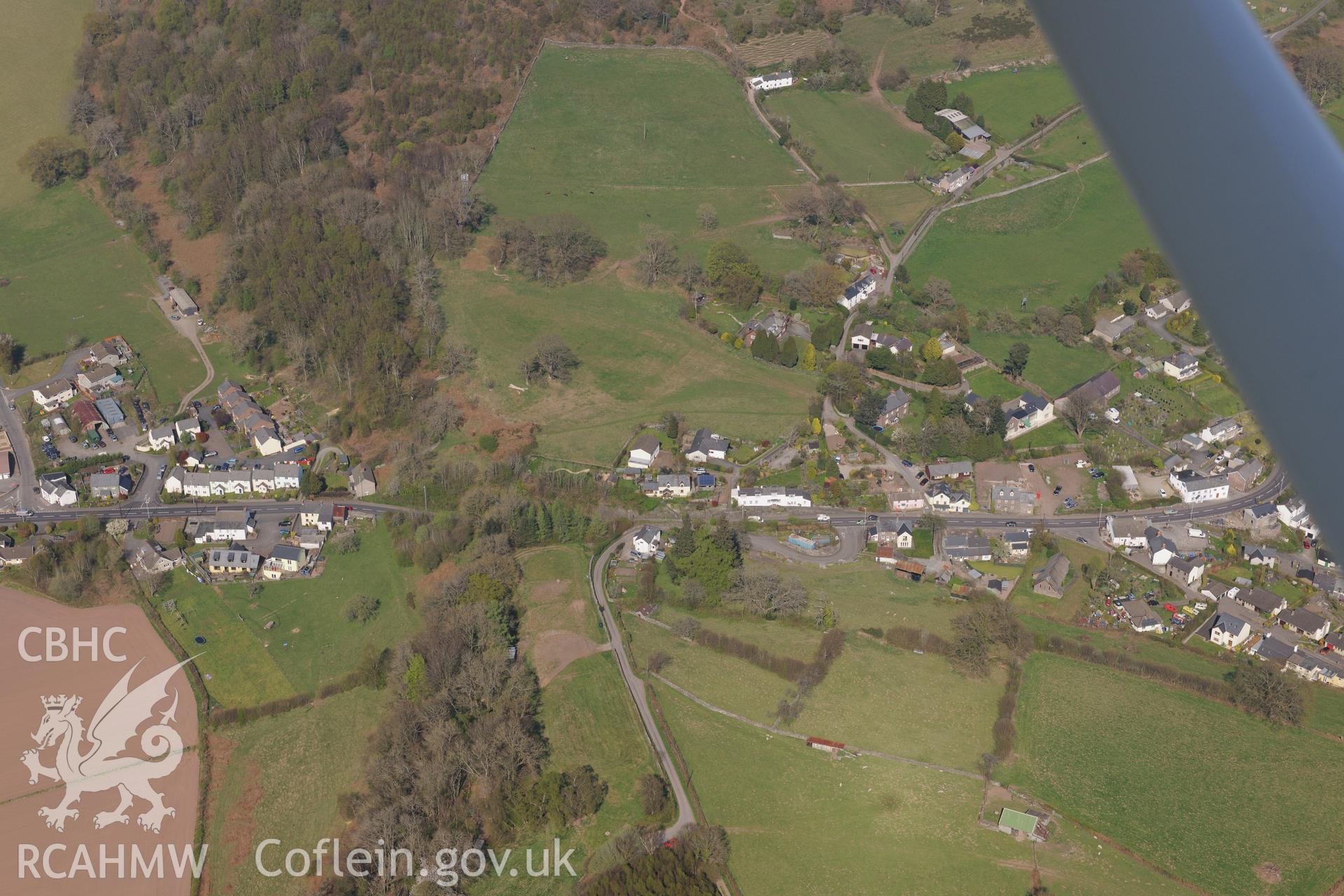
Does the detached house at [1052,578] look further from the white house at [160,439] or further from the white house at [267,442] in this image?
the white house at [160,439]

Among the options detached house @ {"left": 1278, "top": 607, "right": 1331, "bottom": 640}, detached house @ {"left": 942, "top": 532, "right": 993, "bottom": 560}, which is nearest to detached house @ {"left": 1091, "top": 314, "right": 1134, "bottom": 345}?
detached house @ {"left": 942, "top": 532, "right": 993, "bottom": 560}

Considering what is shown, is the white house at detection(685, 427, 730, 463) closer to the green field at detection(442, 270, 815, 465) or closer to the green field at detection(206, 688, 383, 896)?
the green field at detection(442, 270, 815, 465)

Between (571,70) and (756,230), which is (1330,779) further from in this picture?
(571,70)

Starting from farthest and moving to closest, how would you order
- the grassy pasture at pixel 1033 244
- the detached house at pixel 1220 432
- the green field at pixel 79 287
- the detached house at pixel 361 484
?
the grassy pasture at pixel 1033 244, the green field at pixel 79 287, the detached house at pixel 1220 432, the detached house at pixel 361 484

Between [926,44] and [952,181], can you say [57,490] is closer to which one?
[952,181]

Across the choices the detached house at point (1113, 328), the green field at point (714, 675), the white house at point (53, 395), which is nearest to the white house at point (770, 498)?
the green field at point (714, 675)

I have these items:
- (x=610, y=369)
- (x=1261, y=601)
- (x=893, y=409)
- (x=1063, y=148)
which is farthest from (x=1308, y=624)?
(x=1063, y=148)

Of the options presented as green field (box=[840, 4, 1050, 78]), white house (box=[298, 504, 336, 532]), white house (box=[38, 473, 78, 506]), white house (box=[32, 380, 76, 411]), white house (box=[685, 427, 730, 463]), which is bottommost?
white house (box=[32, 380, 76, 411])
